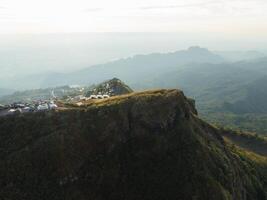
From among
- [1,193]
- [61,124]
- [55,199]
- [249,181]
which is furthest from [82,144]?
[249,181]

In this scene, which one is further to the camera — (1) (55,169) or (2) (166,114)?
(2) (166,114)

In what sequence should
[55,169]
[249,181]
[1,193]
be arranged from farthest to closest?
1. [249,181]
2. [55,169]
3. [1,193]

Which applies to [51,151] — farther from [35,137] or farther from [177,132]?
[177,132]

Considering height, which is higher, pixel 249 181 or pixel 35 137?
pixel 35 137

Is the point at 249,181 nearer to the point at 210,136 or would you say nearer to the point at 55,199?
the point at 210,136

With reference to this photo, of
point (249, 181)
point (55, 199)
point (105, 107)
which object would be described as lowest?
point (249, 181)

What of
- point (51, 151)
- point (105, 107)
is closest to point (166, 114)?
point (105, 107)

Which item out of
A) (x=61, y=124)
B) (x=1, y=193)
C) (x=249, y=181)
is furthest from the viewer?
(x=249, y=181)
